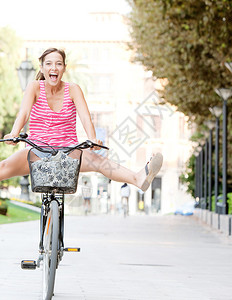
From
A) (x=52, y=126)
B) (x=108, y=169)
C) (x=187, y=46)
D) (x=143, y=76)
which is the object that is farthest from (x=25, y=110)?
(x=143, y=76)

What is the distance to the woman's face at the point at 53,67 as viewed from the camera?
702 cm

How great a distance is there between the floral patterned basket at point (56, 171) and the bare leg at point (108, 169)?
187 mm

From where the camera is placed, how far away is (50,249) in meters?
6.72

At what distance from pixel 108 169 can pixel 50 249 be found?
80cm

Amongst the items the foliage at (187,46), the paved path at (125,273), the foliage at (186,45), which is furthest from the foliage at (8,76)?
the paved path at (125,273)

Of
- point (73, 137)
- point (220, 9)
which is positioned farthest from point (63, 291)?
point (220, 9)

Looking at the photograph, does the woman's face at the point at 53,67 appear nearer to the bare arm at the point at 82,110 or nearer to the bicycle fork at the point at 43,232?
the bare arm at the point at 82,110

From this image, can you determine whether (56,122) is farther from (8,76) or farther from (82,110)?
(8,76)

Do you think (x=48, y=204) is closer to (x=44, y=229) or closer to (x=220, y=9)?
(x=44, y=229)

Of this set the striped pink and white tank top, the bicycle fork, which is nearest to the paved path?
the bicycle fork

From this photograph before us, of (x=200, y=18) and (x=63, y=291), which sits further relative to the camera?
(x=200, y=18)

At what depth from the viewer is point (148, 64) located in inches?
1356

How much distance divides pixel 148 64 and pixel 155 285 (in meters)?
25.7

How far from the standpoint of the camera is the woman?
6.88 metres
